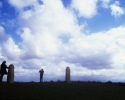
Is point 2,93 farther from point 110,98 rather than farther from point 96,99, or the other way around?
point 110,98

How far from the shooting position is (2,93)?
18625mm

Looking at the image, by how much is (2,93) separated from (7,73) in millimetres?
10630

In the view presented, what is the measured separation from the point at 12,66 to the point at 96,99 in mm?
13471

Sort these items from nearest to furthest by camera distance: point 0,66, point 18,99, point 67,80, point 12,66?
point 18,99, point 12,66, point 0,66, point 67,80

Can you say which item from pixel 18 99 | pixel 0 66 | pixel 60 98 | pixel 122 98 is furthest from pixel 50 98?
pixel 0 66

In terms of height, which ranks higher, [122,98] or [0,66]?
[0,66]

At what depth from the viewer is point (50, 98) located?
1766cm

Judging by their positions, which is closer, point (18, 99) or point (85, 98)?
point (18, 99)

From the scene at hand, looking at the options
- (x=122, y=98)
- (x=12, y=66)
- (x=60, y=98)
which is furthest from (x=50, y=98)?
(x=12, y=66)

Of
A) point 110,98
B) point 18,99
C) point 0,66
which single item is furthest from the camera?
point 0,66

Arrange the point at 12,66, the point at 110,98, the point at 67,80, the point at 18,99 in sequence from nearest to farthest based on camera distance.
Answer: the point at 18,99, the point at 110,98, the point at 12,66, the point at 67,80

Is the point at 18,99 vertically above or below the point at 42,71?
below

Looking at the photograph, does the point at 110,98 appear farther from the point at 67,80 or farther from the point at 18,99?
the point at 67,80

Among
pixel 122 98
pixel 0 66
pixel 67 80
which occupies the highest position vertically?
pixel 0 66
